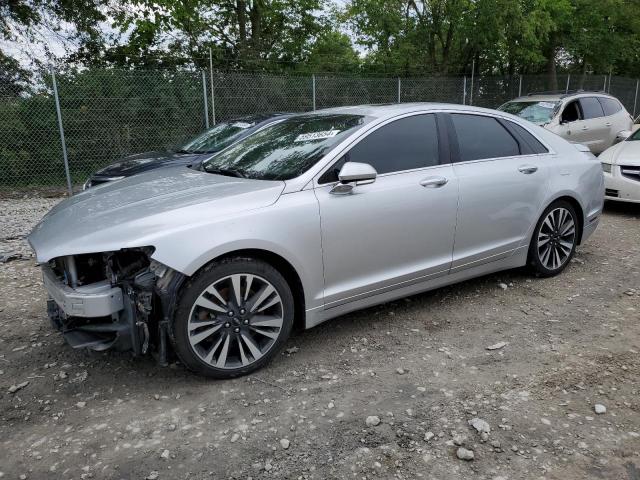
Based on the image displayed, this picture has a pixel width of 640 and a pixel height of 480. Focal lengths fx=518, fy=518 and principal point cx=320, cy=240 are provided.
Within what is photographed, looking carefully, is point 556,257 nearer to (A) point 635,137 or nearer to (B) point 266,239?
(B) point 266,239

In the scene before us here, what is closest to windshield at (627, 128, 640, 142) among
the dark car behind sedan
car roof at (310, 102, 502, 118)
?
car roof at (310, 102, 502, 118)

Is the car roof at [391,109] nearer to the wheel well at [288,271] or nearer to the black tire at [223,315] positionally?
Answer: the wheel well at [288,271]

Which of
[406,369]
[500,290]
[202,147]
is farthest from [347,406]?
[202,147]

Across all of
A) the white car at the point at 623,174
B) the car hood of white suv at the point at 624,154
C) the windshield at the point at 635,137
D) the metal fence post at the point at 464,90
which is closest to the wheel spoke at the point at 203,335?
the white car at the point at 623,174

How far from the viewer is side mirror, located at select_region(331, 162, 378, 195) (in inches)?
131

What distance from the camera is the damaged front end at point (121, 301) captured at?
2887 millimetres

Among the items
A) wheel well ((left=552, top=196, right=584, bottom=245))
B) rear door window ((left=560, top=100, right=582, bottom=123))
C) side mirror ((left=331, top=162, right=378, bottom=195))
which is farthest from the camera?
rear door window ((left=560, top=100, right=582, bottom=123))

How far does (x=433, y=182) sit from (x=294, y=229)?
48.2 inches

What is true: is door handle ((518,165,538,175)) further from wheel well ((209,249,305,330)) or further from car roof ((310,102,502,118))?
wheel well ((209,249,305,330))

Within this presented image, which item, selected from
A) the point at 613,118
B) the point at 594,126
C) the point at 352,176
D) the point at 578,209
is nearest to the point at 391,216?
the point at 352,176

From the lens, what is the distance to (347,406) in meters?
2.91

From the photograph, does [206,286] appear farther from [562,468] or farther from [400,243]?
[562,468]

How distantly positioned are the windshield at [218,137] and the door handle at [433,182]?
4114 mm

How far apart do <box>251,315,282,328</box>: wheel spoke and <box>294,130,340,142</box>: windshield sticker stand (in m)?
1.34
